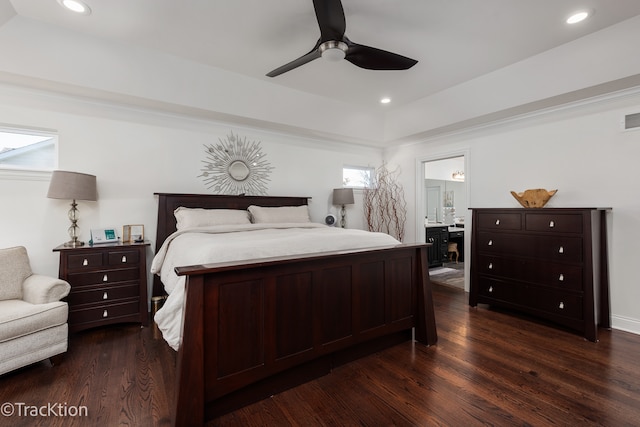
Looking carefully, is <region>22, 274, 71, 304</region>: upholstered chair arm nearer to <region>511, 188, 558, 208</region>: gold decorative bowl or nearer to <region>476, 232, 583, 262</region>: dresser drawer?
<region>476, 232, 583, 262</region>: dresser drawer

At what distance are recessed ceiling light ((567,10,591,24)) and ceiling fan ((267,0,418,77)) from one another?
1411mm

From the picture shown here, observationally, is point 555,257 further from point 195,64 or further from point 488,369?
point 195,64

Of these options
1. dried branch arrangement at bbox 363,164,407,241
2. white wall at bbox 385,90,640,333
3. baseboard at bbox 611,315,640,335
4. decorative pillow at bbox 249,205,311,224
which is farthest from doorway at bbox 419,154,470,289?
decorative pillow at bbox 249,205,311,224

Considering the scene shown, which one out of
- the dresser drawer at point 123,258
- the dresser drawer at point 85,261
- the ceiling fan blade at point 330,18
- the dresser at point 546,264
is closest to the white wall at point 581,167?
the dresser at point 546,264

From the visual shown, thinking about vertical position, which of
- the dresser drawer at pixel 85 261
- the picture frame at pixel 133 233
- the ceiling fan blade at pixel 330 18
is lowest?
the dresser drawer at pixel 85 261

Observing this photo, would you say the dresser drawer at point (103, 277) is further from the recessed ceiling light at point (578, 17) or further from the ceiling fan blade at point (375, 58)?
the recessed ceiling light at point (578, 17)

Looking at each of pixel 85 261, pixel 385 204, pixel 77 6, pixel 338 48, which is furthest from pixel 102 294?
pixel 385 204

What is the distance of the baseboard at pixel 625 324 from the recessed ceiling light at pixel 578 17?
2.92m

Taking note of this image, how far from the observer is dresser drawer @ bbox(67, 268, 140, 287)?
8.99ft

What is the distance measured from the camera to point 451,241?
6.66 metres

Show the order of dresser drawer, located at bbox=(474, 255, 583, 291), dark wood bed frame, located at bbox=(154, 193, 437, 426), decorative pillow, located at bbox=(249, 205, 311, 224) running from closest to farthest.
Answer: dark wood bed frame, located at bbox=(154, 193, 437, 426)
dresser drawer, located at bbox=(474, 255, 583, 291)
decorative pillow, located at bbox=(249, 205, 311, 224)

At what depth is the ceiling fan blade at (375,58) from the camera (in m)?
2.30

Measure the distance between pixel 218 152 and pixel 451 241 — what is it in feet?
17.8

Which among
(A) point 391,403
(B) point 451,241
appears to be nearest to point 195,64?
(A) point 391,403
